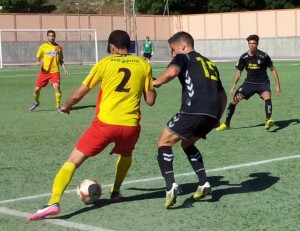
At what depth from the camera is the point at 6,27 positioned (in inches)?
2026

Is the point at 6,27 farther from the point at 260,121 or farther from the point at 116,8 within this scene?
the point at 116,8

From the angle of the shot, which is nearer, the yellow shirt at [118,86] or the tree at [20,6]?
the yellow shirt at [118,86]

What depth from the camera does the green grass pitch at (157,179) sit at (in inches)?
253

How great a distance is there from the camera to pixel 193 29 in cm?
6197

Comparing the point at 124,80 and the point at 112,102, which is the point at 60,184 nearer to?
the point at 112,102

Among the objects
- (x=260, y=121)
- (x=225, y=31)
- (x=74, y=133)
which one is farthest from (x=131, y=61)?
(x=225, y=31)

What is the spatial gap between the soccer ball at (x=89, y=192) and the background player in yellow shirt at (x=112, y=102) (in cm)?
48

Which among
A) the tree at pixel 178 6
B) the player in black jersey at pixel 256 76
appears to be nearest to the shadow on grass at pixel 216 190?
the player in black jersey at pixel 256 76

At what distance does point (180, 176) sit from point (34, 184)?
5.90 ft

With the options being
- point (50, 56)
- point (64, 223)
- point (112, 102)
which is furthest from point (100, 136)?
point (50, 56)

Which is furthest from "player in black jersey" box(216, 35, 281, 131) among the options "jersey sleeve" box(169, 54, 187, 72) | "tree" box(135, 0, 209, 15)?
"tree" box(135, 0, 209, 15)

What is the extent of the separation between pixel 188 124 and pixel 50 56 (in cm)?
1080

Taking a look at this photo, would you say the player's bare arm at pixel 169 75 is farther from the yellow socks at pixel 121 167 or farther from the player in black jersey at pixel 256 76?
the player in black jersey at pixel 256 76

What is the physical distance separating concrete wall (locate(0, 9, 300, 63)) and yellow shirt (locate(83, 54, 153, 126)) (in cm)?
4488
